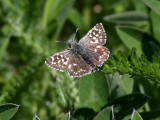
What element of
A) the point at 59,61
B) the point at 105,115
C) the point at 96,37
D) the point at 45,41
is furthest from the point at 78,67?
the point at 45,41

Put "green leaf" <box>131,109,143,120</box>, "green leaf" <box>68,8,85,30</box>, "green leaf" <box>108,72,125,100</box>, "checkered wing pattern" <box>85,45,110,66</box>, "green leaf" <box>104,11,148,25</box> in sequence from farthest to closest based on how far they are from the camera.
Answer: "green leaf" <box>68,8,85,30</box> < "green leaf" <box>104,11,148,25</box> < "green leaf" <box>108,72,125,100</box> < "checkered wing pattern" <box>85,45,110,66</box> < "green leaf" <box>131,109,143,120</box>

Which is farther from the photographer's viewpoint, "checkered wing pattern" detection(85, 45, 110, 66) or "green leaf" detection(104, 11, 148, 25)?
→ "green leaf" detection(104, 11, 148, 25)

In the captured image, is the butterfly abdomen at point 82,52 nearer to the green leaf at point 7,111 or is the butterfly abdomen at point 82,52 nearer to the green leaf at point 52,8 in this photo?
the green leaf at point 7,111

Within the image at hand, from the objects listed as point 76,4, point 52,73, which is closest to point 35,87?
point 52,73

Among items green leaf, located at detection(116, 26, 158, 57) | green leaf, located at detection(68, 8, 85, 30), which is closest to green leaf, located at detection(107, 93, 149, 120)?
green leaf, located at detection(116, 26, 158, 57)

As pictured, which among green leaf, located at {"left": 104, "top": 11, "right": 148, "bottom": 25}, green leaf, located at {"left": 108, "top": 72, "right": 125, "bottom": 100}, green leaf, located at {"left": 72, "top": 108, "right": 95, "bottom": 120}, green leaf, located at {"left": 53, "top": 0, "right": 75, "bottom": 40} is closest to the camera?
green leaf, located at {"left": 72, "top": 108, "right": 95, "bottom": 120}

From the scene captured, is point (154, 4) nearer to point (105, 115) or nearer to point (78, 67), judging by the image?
point (78, 67)

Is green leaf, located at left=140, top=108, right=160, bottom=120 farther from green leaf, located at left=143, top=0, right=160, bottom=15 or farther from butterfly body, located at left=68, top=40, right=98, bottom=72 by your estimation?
green leaf, located at left=143, top=0, right=160, bottom=15
